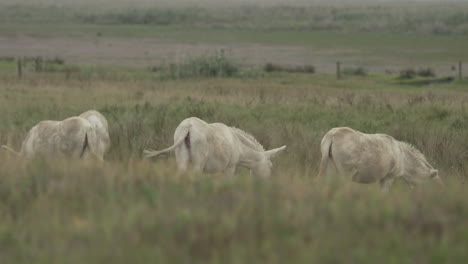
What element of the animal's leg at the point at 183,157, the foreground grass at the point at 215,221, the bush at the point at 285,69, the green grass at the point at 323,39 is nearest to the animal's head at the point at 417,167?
the animal's leg at the point at 183,157

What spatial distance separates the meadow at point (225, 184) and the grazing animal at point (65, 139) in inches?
42.3

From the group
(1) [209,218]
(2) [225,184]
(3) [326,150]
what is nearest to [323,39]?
(3) [326,150]

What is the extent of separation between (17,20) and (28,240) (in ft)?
342

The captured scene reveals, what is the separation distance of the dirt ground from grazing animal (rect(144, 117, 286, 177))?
34.5m

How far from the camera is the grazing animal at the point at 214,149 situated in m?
11.9

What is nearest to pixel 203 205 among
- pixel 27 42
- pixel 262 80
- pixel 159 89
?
pixel 159 89

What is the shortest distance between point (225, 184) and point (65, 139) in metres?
6.00

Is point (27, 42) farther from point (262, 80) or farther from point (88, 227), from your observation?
point (88, 227)

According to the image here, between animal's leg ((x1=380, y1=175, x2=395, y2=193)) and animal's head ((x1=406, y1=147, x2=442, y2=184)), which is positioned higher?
animal's head ((x1=406, y1=147, x2=442, y2=184))

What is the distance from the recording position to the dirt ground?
177 feet

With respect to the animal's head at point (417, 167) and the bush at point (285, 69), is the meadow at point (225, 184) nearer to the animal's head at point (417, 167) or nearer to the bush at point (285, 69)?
the bush at point (285, 69)

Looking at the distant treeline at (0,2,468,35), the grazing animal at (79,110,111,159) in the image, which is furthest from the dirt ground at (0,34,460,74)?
the grazing animal at (79,110,111,159)

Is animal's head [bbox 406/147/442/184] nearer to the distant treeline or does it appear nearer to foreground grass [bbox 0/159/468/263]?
foreground grass [bbox 0/159/468/263]

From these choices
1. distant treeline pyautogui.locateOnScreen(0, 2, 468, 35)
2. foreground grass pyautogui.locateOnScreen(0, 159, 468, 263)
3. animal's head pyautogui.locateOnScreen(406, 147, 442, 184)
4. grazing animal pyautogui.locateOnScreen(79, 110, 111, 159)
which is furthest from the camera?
distant treeline pyautogui.locateOnScreen(0, 2, 468, 35)
